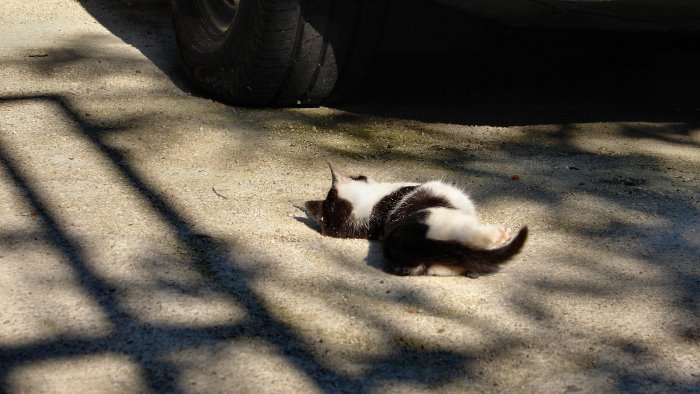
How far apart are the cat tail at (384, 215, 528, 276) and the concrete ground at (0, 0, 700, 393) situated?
0.15ft

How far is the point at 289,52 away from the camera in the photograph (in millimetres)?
4719

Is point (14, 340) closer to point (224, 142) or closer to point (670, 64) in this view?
point (224, 142)

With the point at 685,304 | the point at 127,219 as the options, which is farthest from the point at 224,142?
the point at 685,304

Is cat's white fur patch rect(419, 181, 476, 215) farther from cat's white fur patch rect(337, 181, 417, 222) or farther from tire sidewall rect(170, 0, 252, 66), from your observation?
tire sidewall rect(170, 0, 252, 66)

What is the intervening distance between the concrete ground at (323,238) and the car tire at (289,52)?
0.40ft

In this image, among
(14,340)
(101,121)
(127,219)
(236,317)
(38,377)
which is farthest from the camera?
(101,121)

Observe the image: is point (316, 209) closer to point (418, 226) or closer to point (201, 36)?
point (418, 226)

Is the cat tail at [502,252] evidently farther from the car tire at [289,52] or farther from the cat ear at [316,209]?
the car tire at [289,52]

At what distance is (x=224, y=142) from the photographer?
448 cm

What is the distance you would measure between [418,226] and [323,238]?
445mm

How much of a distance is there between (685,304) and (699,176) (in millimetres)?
1304

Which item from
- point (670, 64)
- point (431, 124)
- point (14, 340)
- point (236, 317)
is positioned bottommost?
point (14, 340)

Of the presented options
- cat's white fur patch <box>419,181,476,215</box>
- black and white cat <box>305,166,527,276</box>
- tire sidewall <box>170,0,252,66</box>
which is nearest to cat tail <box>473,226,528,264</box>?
black and white cat <box>305,166,527,276</box>

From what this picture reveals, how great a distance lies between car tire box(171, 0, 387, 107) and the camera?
464 centimetres
